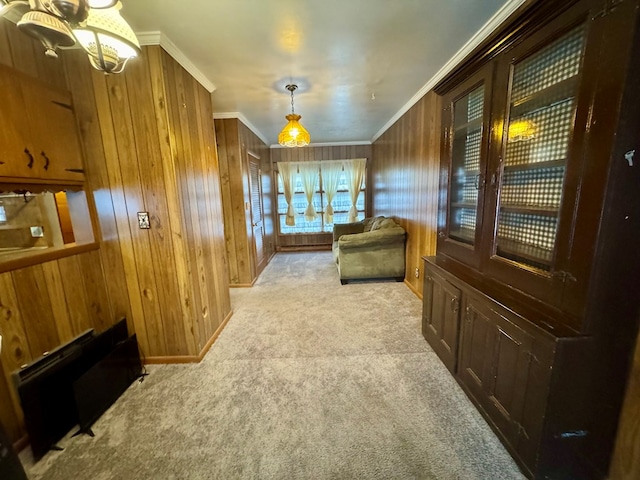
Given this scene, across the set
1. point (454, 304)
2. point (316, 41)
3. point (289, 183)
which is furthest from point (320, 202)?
point (454, 304)

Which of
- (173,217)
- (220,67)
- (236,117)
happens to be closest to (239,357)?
(173,217)

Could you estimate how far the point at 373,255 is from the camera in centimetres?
381

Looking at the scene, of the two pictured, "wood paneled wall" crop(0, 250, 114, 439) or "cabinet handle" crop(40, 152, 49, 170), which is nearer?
"wood paneled wall" crop(0, 250, 114, 439)

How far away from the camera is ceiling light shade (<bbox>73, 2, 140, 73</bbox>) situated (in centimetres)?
93

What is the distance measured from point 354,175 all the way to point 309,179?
41.7 inches

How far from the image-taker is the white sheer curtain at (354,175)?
5882mm

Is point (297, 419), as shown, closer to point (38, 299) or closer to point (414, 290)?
point (38, 299)

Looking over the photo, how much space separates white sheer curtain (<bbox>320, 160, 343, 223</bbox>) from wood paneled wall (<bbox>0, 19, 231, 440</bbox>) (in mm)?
3904

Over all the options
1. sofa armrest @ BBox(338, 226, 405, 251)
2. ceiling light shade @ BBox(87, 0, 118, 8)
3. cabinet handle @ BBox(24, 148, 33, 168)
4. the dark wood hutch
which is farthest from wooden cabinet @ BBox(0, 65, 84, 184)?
sofa armrest @ BBox(338, 226, 405, 251)

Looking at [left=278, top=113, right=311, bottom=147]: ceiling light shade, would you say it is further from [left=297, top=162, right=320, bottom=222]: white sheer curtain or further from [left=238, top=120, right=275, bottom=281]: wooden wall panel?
[left=297, top=162, right=320, bottom=222]: white sheer curtain

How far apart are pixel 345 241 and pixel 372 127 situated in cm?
234

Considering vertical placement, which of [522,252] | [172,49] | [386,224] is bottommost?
[386,224]

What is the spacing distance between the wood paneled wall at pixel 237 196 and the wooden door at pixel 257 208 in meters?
0.15

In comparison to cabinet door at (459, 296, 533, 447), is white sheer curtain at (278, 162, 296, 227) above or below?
above
